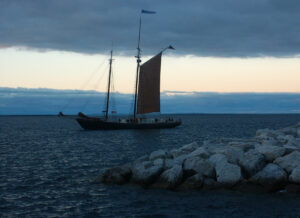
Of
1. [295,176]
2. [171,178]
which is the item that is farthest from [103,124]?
[295,176]

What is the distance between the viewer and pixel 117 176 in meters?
20.8

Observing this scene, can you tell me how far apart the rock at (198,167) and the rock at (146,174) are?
158cm

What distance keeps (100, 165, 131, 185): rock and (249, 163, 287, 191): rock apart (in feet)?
23.5

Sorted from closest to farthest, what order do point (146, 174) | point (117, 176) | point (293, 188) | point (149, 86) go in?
point (293, 188)
point (146, 174)
point (117, 176)
point (149, 86)

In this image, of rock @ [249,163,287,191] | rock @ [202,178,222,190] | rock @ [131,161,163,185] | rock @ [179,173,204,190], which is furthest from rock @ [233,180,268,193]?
rock @ [131,161,163,185]

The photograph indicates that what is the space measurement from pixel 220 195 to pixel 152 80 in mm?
57398

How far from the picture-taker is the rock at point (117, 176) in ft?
67.8

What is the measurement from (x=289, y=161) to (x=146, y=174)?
26.3 ft

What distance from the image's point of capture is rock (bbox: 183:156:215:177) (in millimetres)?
19719

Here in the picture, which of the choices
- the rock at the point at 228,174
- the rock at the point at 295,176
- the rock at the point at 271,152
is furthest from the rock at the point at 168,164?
the rock at the point at 295,176

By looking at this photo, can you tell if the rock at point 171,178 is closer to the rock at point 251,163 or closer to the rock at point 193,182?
the rock at point 193,182

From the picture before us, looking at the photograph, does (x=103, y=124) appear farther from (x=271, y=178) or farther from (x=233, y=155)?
(x=271, y=178)

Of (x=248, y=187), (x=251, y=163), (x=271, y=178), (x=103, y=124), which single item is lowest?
(x=248, y=187)

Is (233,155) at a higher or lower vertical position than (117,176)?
higher
